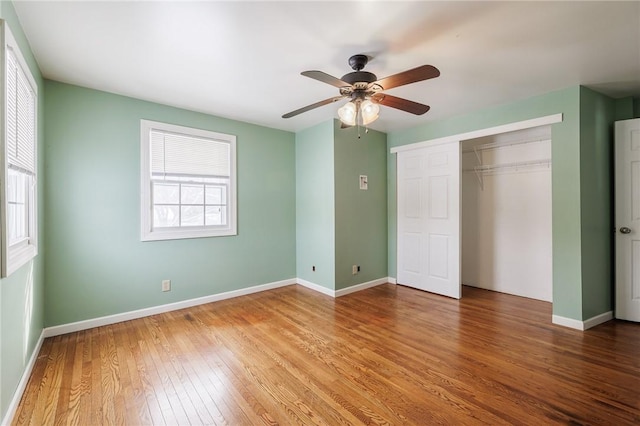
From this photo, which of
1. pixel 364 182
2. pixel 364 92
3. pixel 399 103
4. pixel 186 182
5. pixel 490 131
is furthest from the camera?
pixel 364 182

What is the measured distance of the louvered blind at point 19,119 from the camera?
1.85 m

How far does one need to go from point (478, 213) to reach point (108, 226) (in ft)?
16.2

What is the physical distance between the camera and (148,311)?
339cm

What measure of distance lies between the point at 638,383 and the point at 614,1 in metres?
2.50

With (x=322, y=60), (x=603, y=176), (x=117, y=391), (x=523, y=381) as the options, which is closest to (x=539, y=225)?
(x=603, y=176)

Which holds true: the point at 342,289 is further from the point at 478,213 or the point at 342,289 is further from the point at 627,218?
the point at 627,218

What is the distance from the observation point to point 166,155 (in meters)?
3.53

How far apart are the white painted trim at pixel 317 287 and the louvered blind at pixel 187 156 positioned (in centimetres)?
200

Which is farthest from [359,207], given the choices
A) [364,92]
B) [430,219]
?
[364,92]

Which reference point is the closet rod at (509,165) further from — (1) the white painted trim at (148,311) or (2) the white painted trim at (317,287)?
(1) the white painted trim at (148,311)

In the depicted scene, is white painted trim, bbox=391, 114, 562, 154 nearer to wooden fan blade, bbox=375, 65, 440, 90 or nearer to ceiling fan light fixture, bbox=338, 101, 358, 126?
wooden fan blade, bbox=375, 65, 440, 90

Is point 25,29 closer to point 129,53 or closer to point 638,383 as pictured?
point 129,53

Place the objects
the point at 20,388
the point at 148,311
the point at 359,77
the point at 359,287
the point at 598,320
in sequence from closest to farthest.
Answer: the point at 20,388
the point at 359,77
the point at 598,320
the point at 148,311
the point at 359,287

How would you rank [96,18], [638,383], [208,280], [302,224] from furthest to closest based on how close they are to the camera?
[302,224] < [208,280] < [638,383] < [96,18]
